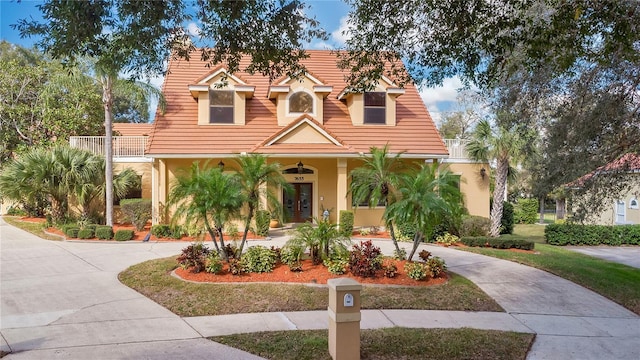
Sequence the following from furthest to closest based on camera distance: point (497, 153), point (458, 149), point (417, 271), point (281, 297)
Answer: point (458, 149) < point (497, 153) < point (417, 271) < point (281, 297)

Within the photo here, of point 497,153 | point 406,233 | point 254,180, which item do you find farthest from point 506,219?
point 254,180

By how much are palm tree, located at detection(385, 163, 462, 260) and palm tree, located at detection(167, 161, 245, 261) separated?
3.53 m

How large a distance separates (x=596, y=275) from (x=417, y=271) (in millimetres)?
4991

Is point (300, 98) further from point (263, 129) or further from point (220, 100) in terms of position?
point (220, 100)

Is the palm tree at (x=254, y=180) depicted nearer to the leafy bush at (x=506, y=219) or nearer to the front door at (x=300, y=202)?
the front door at (x=300, y=202)

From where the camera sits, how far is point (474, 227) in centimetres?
1805

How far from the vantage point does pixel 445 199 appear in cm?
1024

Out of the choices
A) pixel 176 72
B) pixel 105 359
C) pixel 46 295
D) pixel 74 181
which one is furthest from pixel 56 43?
pixel 176 72

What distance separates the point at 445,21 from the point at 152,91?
47.0 ft

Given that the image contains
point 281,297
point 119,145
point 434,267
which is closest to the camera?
point 281,297

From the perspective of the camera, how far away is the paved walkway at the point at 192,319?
621 cm

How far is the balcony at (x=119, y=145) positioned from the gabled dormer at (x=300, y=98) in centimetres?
701

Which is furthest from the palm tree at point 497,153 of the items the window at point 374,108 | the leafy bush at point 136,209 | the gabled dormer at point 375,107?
the leafy bush at point 136,209

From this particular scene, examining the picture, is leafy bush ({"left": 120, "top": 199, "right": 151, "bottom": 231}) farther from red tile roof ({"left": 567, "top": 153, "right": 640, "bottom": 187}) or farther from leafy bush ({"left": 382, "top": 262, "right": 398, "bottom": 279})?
red tile roof ({"left": 567, "top": 153, "right": 640, "bottom": 187})
